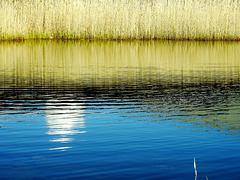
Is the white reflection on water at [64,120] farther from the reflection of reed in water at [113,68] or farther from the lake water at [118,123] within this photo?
the reflection of reed in water at [113,68]

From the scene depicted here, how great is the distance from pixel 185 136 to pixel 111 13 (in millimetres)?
18599

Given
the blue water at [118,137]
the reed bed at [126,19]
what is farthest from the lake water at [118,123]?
the reed bed at [126,19]

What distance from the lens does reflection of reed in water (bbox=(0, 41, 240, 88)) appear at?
9.83m

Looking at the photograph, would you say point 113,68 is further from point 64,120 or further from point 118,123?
point 118,123

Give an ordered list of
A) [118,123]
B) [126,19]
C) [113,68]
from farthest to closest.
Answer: [126,19], [113,68], [118,123]

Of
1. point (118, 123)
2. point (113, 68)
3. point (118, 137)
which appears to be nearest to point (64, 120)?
point (118, 123)

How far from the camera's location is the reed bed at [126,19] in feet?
73.1

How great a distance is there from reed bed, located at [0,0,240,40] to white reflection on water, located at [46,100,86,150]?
51.0 feet

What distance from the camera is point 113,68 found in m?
12.4

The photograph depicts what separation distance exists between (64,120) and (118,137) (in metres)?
1.16

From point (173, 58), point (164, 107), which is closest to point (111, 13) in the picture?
point (173, 58)

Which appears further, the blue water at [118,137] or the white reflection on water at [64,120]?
the white reflection on water at [64,120]

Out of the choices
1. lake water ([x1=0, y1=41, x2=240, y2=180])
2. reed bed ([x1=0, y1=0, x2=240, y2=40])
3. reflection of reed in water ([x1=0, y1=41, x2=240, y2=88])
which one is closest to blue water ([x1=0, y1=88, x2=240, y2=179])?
lake water ([x1=0, y1=41, x2=240, y2=180])

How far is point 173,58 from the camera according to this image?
1533 cm
